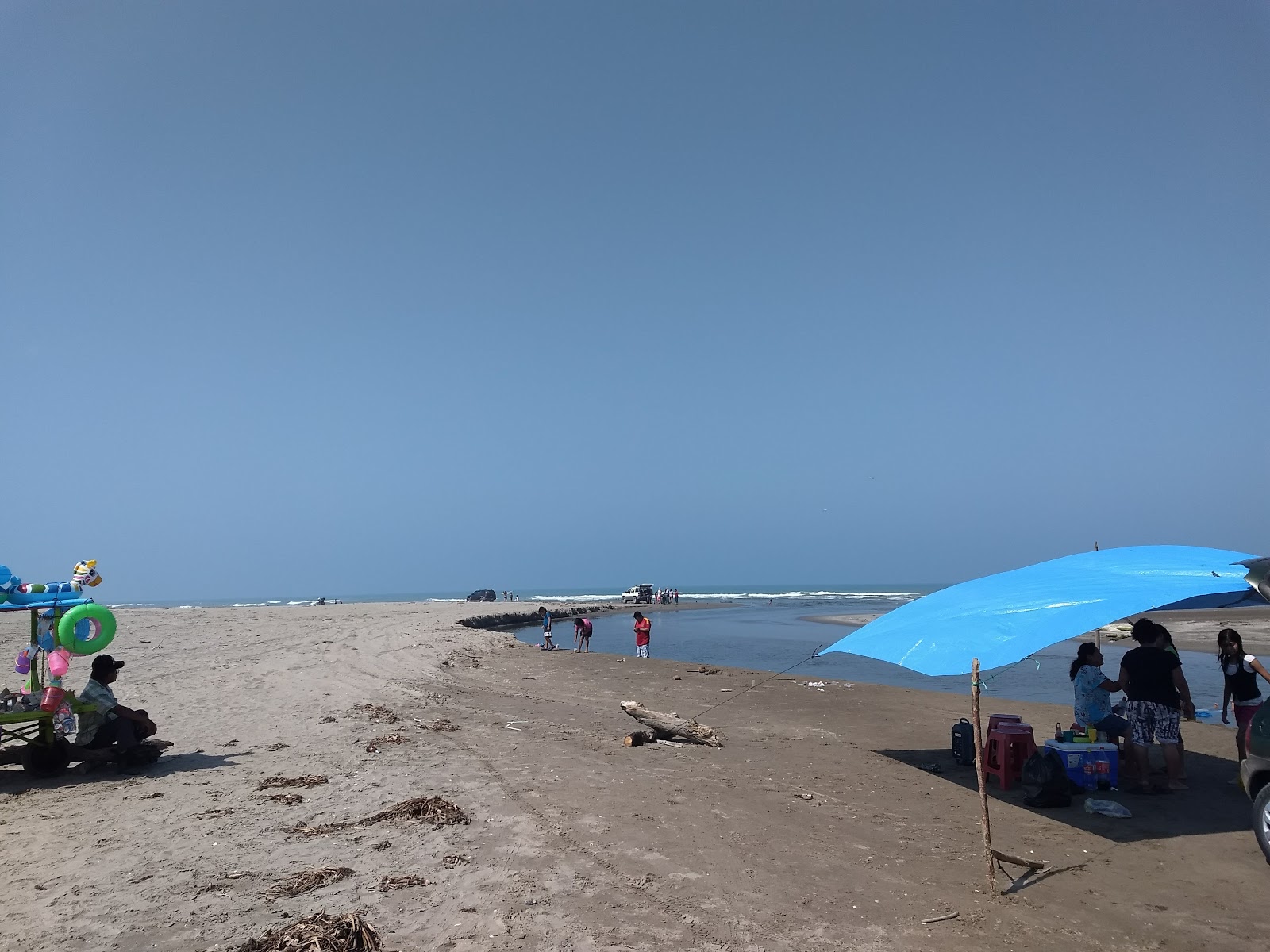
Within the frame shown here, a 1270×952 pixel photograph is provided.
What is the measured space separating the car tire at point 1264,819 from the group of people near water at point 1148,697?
93.3 inches

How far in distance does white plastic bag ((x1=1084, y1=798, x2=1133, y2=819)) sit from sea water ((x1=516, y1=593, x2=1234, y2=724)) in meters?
1.45

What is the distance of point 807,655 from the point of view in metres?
28.3

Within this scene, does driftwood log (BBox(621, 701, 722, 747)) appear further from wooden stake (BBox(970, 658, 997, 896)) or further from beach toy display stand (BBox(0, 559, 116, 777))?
beach toy display stand (BBox(0, 559, 116, 777))

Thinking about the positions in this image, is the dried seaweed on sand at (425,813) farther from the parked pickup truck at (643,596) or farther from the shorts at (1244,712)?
the parked pickup truck at (643,596)

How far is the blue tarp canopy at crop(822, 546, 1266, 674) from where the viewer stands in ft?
24.6

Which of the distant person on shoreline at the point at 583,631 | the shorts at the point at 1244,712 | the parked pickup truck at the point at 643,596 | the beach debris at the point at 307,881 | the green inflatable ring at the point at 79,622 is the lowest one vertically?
the parked pickup truck at the point at 643,596

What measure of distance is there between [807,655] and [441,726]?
1892 cm

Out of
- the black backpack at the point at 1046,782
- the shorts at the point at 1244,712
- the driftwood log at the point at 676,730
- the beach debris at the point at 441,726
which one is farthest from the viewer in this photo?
the beach debris at the point at 441,726

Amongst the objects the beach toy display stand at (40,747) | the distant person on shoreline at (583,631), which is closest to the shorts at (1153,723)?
the beach toy display stand at (40,747)

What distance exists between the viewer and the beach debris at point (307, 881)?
5500 millimetres

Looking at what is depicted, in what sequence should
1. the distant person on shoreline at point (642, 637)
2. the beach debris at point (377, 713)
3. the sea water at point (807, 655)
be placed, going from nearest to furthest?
the beach debris at point (377, 713)
the sea water at point (807, 655)
the distant person on shoreline at point (642, 637)

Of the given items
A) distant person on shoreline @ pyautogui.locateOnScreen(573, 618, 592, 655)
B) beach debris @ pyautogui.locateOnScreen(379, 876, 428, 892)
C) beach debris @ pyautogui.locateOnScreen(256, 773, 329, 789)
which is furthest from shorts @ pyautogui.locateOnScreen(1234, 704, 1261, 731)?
distant person on shoreline @ pyautogui.locateOnScreen(573, 618, 592, 655)

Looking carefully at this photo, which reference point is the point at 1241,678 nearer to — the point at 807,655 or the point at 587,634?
the point at 807,655

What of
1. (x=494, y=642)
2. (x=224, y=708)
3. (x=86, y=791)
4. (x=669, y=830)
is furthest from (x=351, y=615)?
(x=669, y=830)
